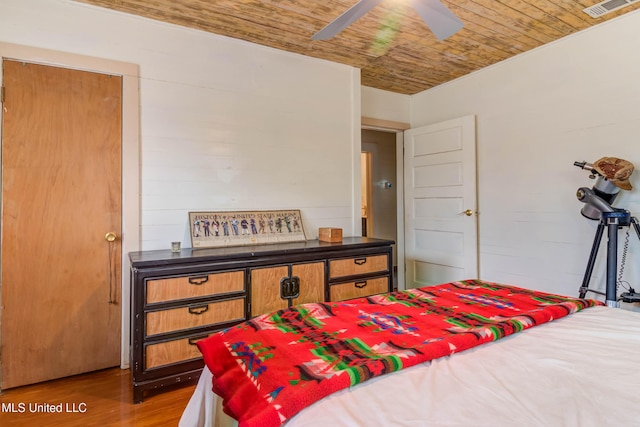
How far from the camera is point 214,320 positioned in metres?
2.32

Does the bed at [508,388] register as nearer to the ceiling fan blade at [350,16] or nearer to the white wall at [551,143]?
the ceiling fan blade at [350,16]

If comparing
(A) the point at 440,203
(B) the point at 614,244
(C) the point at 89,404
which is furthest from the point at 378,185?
(C) the point at 89,404

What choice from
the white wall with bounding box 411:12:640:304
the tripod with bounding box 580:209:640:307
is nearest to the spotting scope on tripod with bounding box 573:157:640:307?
the tripod with bounding box 580:209:640:307

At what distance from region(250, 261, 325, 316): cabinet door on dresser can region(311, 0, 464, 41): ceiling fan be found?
5.17ft

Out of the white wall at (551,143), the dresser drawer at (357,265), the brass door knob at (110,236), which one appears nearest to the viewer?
the brass door knob at (110,236)

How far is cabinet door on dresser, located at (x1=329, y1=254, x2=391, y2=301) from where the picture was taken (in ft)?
9.19

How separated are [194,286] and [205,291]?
0.26ft

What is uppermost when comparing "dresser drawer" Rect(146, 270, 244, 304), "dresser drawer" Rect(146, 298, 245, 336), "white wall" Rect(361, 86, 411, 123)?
"white wall" Rect(361, 86, 411, 123)

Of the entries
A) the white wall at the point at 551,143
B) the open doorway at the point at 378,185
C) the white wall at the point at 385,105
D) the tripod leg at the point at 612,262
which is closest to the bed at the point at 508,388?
the tripod leg at the point at 612,262

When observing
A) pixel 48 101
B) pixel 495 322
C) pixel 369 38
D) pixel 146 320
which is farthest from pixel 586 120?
pixel 48 101

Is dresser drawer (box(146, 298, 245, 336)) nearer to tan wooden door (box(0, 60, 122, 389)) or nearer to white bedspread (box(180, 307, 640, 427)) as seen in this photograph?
tan wooden door (box(0, 60, 122, 389))

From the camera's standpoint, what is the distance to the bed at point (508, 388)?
2.64 ft

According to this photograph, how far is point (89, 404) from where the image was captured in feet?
6.95

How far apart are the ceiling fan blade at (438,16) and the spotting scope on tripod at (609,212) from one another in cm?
147
